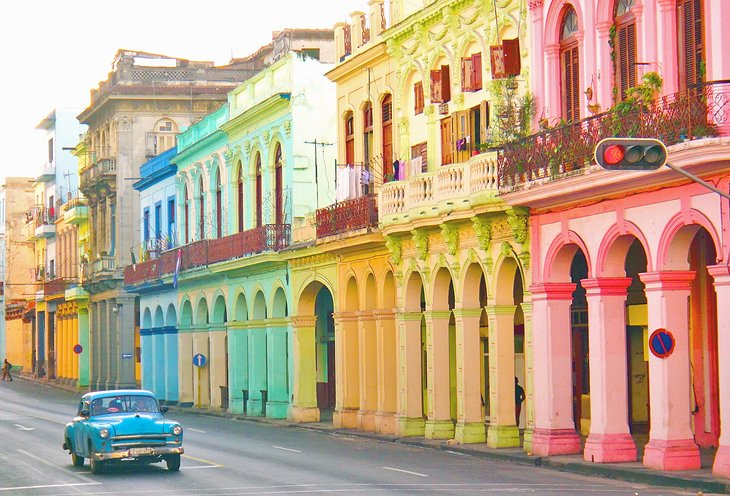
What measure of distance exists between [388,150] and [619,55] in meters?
12.2

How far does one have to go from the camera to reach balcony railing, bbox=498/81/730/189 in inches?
883

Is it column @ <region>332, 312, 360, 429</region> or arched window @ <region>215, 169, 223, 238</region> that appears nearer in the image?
column @ <region>332, 312, 360, 429</region>

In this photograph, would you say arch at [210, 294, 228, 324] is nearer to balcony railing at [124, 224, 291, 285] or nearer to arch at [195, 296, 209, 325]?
balcony railing at [124, 224, 291, 285]

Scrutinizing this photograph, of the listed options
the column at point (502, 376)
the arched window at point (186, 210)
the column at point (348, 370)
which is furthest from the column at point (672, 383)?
the arched window at point (186, 210)

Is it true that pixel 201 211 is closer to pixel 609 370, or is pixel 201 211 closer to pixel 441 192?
pixel 441 192

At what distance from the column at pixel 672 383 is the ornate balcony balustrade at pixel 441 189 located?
19.6 feet

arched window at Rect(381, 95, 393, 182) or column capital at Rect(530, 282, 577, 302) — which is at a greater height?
arched window at Rect(381, 95, 393, 182)

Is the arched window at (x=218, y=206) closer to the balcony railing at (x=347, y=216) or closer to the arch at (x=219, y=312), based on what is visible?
the arch at (x=219, y=312)

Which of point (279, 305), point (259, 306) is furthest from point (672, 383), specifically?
point (259, 306)

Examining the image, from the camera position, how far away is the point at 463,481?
23.9 meters

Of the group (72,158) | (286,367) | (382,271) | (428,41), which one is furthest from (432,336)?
(72,158)

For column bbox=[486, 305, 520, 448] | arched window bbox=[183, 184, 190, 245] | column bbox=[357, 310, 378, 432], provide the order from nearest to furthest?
1. column bbox=[486, 305, 520, 448]
2. column bbox=[357, 310, 378, 432]
3. arched window bbox=[183, 184, 190, 245]

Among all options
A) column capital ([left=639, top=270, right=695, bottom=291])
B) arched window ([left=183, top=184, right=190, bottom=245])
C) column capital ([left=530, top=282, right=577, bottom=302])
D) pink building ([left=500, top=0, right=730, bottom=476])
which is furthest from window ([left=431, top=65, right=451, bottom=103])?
arched window ([left=183, top=184, right=190, bottom=245])

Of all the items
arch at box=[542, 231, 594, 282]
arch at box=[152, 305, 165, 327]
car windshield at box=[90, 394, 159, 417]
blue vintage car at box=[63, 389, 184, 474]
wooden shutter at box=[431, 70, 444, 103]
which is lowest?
blue vintage car at box=[63, 389, 184, 474]
